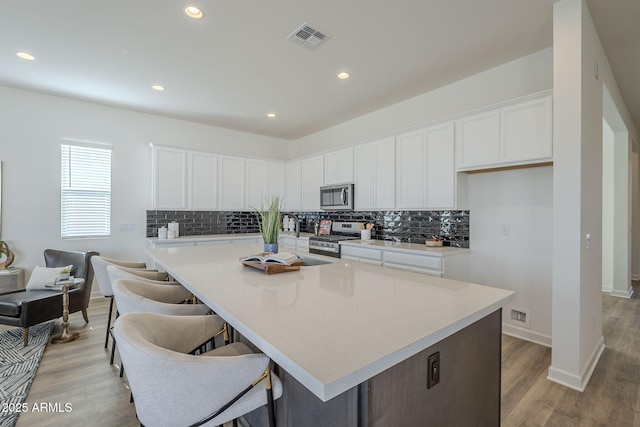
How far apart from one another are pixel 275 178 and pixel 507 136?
396 cm

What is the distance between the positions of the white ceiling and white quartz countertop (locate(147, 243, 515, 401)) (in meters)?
2.01

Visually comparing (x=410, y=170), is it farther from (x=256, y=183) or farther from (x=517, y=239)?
(x=256, y=183)

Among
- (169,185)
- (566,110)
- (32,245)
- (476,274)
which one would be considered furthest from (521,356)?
(32,245)

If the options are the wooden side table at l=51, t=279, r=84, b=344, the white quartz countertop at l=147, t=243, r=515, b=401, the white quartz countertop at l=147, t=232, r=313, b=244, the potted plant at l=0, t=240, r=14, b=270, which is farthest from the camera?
the white quartz countertop at l=147, t=232, r=313, b=244

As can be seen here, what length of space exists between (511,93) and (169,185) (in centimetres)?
467

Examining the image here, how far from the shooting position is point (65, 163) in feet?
13.4

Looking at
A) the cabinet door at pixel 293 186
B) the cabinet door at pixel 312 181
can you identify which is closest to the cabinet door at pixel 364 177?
the cabinet door at pixel 312 181

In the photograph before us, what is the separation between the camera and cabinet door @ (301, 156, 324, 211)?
5125 mm

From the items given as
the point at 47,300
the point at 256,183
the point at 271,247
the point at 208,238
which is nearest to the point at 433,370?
the point at 271,247

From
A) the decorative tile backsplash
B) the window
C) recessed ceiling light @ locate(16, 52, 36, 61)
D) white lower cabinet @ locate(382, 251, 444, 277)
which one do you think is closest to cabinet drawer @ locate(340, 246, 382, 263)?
white lower cabinet @ locate(382, 251, 444, 277)

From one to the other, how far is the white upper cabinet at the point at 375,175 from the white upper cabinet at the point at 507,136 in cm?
93

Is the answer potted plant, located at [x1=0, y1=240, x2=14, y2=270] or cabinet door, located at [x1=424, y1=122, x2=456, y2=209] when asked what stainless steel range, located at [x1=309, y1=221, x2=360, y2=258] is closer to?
cabinet door, located at [x1=424, y1=122, x2=456, y2=209]

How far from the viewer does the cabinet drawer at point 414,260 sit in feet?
10.1

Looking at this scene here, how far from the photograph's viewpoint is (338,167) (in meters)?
4.75
